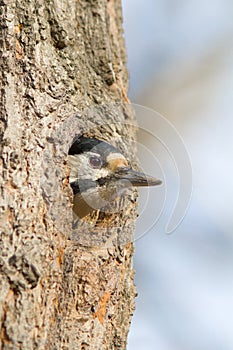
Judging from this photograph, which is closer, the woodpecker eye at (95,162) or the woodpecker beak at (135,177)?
the woodpecker beak at (135,177)

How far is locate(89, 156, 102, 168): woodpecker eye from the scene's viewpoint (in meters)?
4.17

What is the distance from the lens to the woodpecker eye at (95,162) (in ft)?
13.7

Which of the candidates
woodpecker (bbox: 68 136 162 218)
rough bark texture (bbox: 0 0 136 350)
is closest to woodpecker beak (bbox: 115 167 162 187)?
woodpecker (bbox: 68 136 162 218)

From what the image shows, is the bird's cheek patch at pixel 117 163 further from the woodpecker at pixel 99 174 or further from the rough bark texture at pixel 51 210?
the rough bark texture at pixel 51 210

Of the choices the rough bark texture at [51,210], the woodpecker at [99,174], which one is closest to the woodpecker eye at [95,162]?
the woodpecker at [99,174]

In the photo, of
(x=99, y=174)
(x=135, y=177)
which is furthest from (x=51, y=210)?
(x=99, y=174)

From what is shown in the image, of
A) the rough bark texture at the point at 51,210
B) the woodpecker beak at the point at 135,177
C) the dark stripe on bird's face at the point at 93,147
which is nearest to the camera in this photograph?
the rough bark texture at the point at 51,210

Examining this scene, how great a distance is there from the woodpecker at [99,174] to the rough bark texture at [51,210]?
3.3 inches

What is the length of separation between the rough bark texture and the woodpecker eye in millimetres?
147

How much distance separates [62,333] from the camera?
3.20 m

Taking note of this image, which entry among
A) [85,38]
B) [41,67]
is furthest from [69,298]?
[85,38]

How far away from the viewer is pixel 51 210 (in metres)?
3.26

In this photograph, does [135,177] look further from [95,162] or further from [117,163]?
[95,162]

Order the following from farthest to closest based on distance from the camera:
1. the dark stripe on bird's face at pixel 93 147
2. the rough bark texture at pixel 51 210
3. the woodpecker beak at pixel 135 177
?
the dark stripe on bird's face at pixel 93 147 → the woodpecker beak at pixel 135 177 → the rough bark texture at pixel 51 210
